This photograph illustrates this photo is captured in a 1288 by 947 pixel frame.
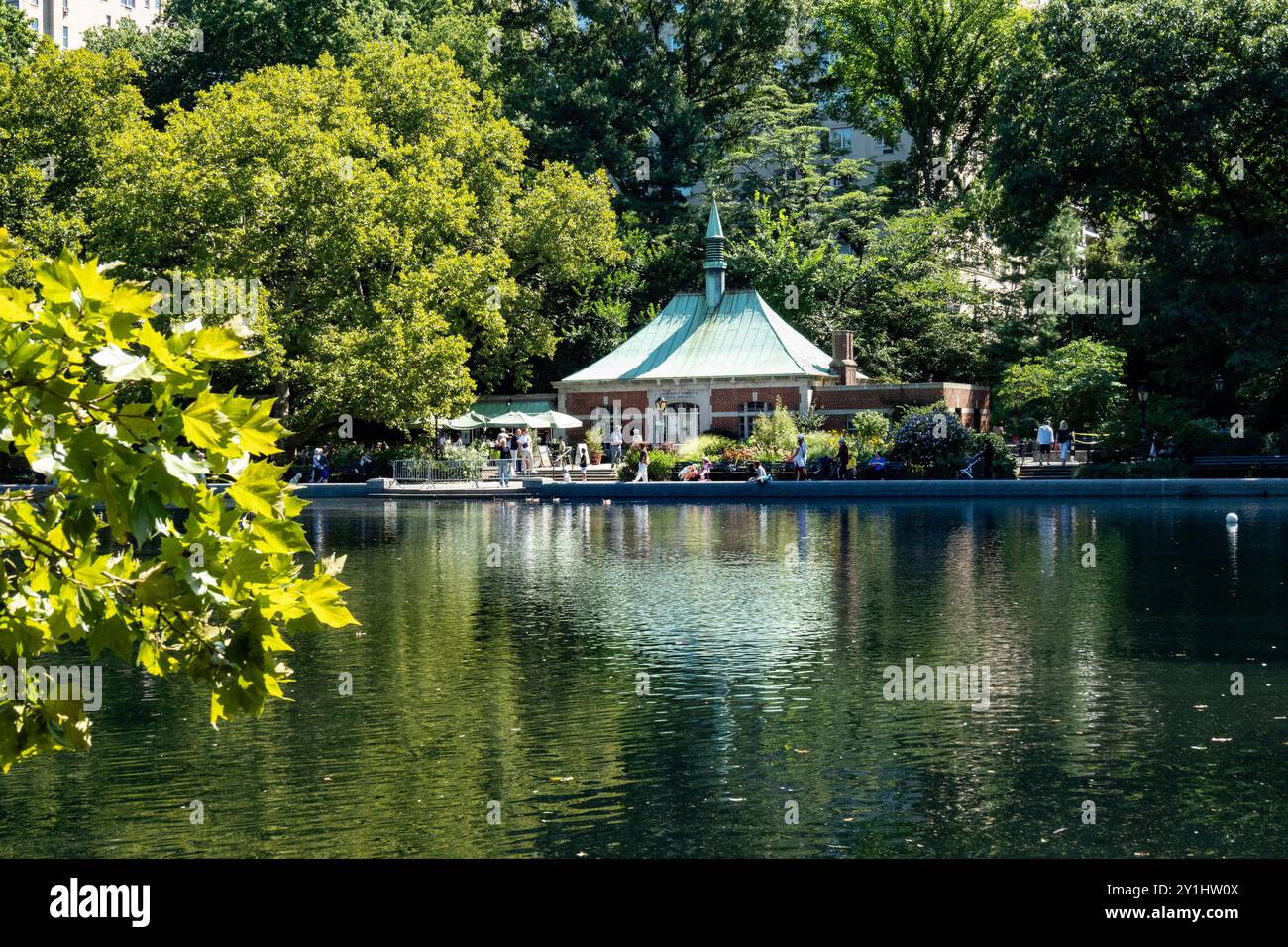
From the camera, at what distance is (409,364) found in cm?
Answer: 4747

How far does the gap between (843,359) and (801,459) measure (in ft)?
35.0

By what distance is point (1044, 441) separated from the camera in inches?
1957

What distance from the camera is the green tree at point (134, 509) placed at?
4234 mm

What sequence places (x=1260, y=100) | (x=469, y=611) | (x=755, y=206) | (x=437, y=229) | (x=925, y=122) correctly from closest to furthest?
(x=469, y=611), (x=1260, y=100), (x=437, y=229), (x=755, y=206), (x=925, y=122)

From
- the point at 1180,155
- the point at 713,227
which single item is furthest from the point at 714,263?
the point at 1180,155

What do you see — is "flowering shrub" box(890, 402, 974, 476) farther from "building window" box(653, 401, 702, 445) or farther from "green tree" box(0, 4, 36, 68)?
"green tree" box(0, 4, 36, 68)

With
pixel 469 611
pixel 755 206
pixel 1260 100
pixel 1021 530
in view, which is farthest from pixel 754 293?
pixel 469 611

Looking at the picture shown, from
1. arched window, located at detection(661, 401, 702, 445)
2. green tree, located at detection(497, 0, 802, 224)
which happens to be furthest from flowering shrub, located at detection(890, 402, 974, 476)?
green tree, located at detection(497, 0, 802, 224)

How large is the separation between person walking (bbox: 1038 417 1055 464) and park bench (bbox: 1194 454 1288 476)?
6459mm

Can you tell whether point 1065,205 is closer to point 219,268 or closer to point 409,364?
point 409,364

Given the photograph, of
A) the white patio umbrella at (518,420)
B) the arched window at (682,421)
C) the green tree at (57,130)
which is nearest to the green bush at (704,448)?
the arched window at (682,421)

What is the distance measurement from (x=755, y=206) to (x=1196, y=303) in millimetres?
22849

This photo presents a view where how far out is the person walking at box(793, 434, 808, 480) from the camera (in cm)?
4503

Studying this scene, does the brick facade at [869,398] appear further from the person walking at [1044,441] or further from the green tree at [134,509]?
the green tree at [134,509]
